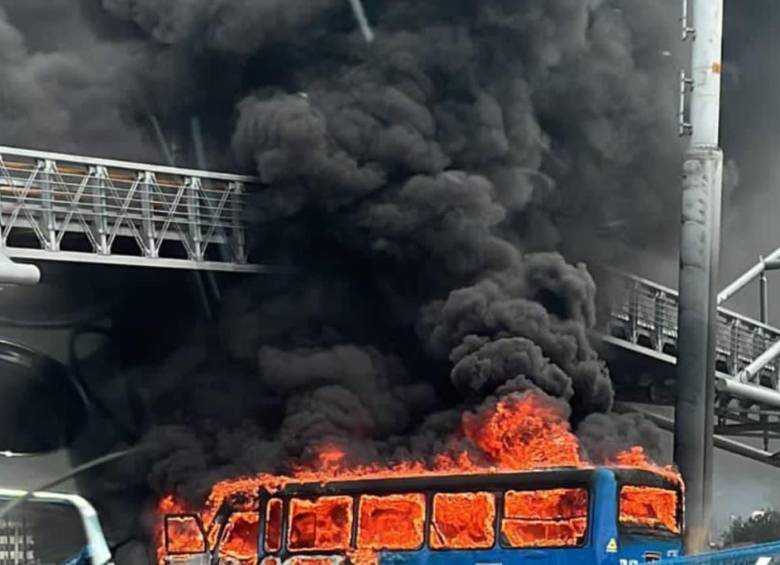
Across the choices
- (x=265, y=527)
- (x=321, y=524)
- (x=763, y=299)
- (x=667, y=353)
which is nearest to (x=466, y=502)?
(x=321, y=524)

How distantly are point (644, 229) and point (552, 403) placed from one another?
378 centimetres

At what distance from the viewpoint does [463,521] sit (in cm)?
1224

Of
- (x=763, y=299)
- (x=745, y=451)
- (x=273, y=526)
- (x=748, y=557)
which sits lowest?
(x=748, y=557)

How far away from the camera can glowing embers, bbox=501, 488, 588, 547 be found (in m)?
11.6

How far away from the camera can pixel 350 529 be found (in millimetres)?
12945

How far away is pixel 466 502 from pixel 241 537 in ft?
8.98

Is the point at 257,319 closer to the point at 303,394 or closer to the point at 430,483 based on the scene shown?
the point at 303,394

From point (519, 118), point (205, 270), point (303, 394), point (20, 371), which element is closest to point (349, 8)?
point (519, 118)

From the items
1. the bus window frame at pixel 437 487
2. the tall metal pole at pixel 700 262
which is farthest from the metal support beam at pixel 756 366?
the bus window frame at pixel 437 487

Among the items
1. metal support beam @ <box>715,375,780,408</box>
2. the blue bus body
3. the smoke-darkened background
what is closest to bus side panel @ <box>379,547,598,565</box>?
the blue bus body

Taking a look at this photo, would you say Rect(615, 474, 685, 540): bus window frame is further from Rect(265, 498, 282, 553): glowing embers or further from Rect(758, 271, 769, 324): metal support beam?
Rect(758, 271, 769, 324): metal support beam

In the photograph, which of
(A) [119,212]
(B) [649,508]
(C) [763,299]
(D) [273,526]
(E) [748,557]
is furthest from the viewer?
(C) [763,299]

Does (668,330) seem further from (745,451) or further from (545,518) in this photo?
(545,518)

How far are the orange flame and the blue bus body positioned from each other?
0.06 m
